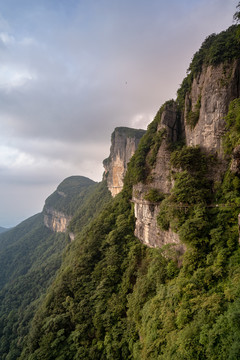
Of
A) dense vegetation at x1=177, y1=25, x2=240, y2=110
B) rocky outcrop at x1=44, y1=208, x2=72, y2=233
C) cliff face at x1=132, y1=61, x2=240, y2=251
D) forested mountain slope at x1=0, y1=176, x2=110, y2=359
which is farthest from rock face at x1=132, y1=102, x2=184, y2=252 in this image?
rocky outcrop at x1=44, y1=208, x2=72, y2=233

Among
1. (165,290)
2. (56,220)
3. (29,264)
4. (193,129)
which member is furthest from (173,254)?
(56,220)

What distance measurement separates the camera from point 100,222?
28.3 metres

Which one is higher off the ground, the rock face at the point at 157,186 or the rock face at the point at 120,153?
the rock face at the point at 120,153

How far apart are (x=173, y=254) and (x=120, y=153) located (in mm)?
38546

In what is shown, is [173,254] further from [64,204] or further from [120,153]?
[64,204]

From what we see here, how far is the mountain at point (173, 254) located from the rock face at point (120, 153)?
19885 mm

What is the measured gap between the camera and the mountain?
9.26 m

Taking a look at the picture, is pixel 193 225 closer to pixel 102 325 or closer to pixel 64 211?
pixel 102 325

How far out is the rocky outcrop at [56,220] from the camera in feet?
277

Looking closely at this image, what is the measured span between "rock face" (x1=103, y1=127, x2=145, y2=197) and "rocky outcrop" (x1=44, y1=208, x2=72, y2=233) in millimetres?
41662

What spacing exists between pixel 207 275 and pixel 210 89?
17.0m

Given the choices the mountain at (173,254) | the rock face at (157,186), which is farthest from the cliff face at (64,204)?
the rock face at (157,186)

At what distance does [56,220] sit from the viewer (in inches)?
3649

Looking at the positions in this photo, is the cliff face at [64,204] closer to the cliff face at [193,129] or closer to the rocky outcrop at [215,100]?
the cliff face at [193,129]
